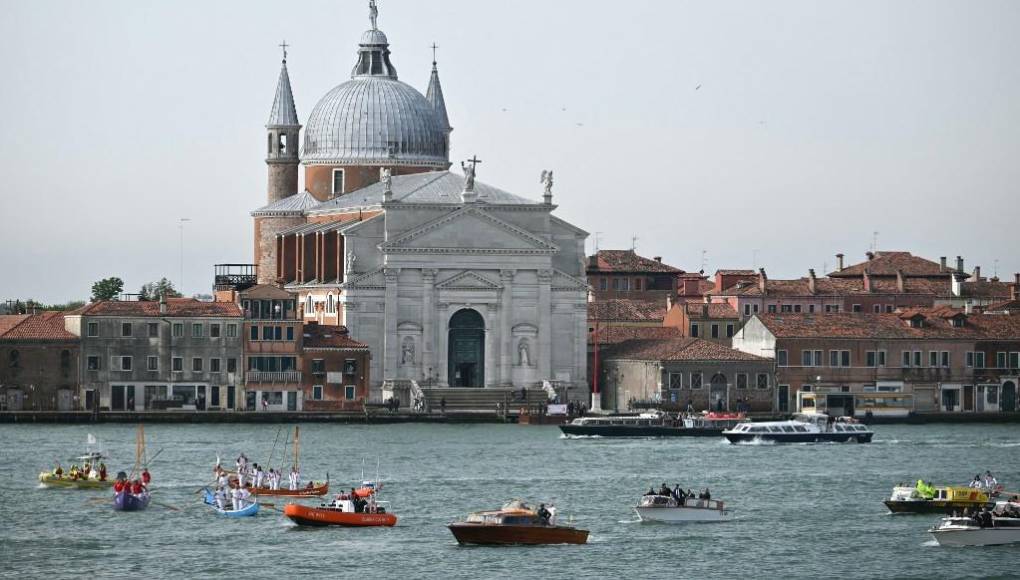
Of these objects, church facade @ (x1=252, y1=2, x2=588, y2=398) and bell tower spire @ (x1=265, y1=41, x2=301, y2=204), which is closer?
church facade @ (x1=252, y1=2, x2=588, y2=398)

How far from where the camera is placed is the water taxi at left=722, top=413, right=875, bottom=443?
9044 cm

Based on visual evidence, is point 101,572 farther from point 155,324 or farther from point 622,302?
point 622,302

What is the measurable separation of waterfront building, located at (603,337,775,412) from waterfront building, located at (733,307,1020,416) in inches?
35.1

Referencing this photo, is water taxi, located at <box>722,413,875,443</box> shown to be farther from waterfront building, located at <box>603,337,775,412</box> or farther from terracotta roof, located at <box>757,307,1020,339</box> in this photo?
terracotta roof, located at <box>757,307,1020,339</box>

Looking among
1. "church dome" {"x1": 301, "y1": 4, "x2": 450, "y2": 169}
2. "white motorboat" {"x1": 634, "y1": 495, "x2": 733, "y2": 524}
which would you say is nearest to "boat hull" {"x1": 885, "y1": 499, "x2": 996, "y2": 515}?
"white motorboat" {"x1": 634, "y1": 495, "x2": 733, "y2": 524}

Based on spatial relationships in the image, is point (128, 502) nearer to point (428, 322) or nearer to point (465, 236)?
point (428, 322)

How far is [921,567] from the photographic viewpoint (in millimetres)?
58250

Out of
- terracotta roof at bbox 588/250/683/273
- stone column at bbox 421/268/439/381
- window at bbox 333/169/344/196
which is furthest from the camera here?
terracotta roof at bbox 588/250/683/273

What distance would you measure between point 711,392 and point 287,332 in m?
15.1

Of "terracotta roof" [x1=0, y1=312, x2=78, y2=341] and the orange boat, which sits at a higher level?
"terracotta roof" [x1=0, y1=312, x2=78, y2=341]

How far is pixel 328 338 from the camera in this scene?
101500 millimetres

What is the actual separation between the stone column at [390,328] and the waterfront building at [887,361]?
1317 centimetres

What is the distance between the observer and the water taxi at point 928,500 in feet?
218

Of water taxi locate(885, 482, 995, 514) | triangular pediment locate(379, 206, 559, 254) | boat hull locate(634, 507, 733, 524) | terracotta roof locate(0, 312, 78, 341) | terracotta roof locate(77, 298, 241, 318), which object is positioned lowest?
boat hull locate(634, 507, 733, 524)
